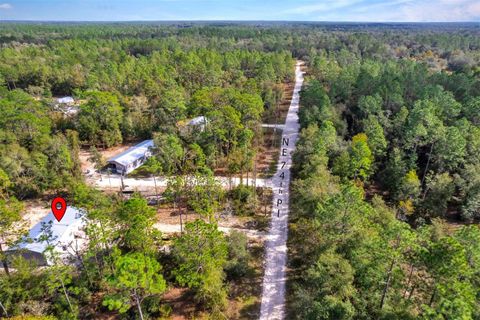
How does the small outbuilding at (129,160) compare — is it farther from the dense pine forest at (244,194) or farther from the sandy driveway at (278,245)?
the sandy driveway at (278,245)

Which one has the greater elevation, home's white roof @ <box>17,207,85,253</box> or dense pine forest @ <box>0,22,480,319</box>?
dense pine forest @ <box>0,22,480,319</box>

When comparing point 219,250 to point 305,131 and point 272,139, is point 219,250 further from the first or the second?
point 272,139

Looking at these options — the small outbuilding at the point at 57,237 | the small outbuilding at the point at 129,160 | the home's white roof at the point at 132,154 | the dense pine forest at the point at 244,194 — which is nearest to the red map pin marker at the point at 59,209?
the small outbuilding at the point at 57,237

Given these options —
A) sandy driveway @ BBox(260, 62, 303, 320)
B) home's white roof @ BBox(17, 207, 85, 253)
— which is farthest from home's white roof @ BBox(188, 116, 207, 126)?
home's white roof @ BBox(17, 207, 85, 253)

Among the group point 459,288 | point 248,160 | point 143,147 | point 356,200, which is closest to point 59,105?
point 143,147

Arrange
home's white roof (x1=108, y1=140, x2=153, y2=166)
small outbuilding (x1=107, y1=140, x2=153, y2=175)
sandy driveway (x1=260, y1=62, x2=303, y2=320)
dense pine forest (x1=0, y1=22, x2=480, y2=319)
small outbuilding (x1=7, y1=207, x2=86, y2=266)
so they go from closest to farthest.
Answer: dense pine forest (x1=0, y1=22, x2=480, y2=319), sandy driveway (x1=260, y1=62, x2=303, y2=320), small outbuilding (x1=7, y1=207, x2=86, y2=266), small outbuilding (x1=107, y1=140, x2=153, y2=175), home's white roof (x1=108, y1=140, x2=153, y2=166)

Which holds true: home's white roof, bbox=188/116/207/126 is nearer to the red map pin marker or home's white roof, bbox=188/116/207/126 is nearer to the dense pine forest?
the dense pine forest
